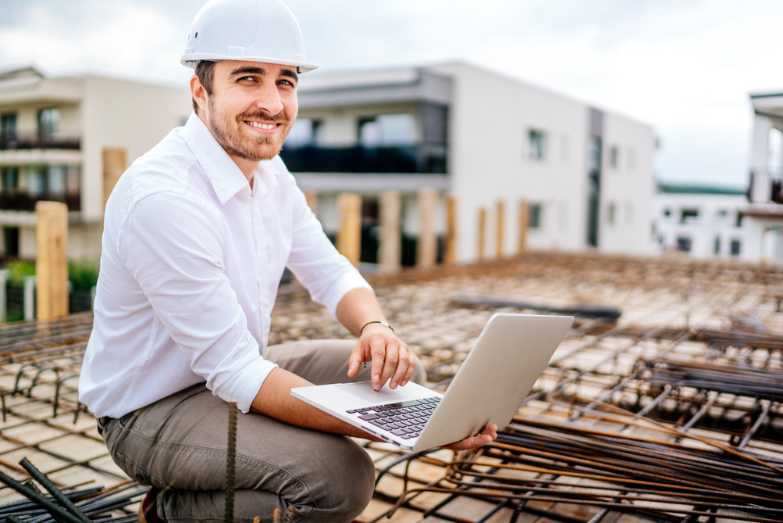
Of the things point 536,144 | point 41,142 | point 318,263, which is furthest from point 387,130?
point 318,263

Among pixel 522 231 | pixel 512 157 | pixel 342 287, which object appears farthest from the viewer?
pixel 512 157

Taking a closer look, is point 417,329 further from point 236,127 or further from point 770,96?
point 770,96

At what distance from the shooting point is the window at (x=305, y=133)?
53.4 ft

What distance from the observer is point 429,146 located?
47.8 feet

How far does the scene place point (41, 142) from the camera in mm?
17203

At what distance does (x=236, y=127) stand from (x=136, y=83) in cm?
1764

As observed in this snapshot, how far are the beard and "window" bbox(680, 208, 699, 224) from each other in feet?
95.8

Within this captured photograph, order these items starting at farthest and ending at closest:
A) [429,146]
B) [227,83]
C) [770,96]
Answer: [429,146]
[770,96]
[227,83]

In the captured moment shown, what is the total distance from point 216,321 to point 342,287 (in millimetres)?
587

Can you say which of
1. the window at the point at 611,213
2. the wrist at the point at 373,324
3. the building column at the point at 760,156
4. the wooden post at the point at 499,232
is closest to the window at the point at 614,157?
the window at the point at 611,213

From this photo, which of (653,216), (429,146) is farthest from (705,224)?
(429,146)

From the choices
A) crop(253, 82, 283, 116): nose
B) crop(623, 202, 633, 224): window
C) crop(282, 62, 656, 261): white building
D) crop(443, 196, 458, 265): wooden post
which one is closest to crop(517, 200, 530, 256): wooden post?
crop(443, 196, 458, 265): wooden post

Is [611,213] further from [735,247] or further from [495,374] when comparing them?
[495,374]

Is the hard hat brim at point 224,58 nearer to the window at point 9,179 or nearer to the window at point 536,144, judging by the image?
the window at point 536,144
